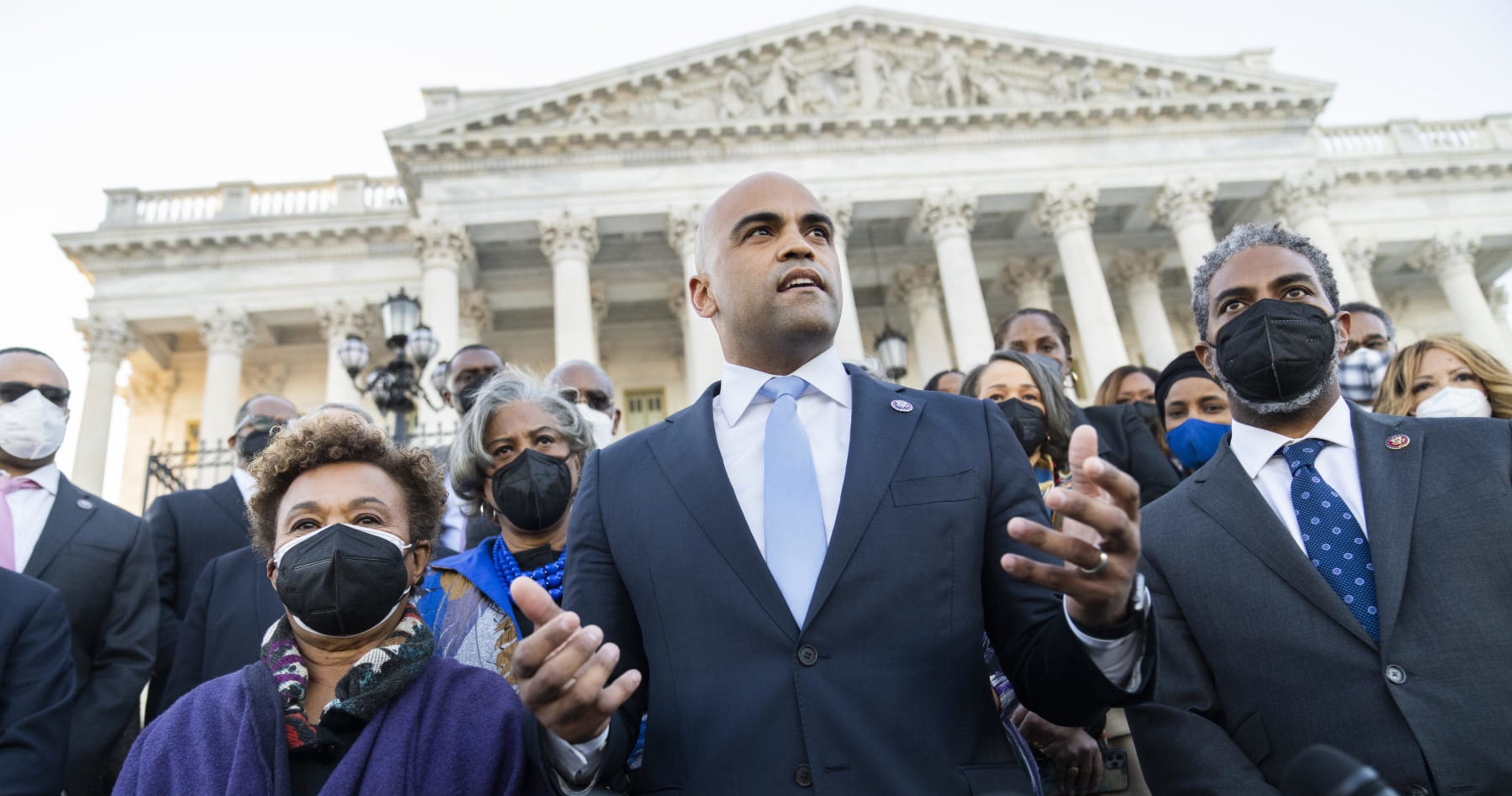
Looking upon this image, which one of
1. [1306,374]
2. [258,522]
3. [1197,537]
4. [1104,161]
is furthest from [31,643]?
[1104,161]

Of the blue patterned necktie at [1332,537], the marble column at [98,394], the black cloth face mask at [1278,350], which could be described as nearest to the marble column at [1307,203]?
the black cloth face mask at [1278,350]

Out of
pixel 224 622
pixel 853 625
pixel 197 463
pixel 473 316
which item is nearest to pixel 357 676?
pixel 853 625

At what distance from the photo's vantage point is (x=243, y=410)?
23.0 ft

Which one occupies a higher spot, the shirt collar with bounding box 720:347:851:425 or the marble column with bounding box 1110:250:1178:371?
the marble column with bounding box 1110:250:1178:371

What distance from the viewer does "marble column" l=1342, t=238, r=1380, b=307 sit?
1083 inches

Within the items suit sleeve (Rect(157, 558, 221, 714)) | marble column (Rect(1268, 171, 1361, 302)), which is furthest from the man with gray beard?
marble column (Rect(1268, 171, 1361, 302))

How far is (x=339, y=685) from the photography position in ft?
9.59

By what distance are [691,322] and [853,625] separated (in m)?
22.8

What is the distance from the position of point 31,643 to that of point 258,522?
130 cm

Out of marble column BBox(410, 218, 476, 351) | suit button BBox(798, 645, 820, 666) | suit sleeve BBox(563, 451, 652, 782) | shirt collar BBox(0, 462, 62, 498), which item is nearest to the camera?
suit button BBox(798, 645, 820, 666)

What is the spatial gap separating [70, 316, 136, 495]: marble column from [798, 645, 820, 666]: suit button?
27.0 meters

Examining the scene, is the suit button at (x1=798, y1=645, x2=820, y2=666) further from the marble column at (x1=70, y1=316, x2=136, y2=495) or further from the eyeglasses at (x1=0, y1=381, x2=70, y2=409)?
the marble column at (x1=70, y1=316, x2=136, y2=495)

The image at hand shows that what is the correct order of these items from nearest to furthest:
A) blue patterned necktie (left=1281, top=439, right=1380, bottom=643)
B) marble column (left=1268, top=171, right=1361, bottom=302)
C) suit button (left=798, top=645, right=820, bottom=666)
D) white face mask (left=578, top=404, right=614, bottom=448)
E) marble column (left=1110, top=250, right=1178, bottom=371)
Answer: suit button (left=798, top=645, right=820, bottom=666) → blue patterned necktie (left=1281, top=439, right=1380, bottom=643) → white face mask (left=578, top=404, right=614, bottom=448) → marble column (left=1268, top=171, right=1361, bottom=302) → marble column (left=1110, top=250, right=1178, bottom=371)

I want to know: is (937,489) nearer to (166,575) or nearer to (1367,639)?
(1367,639)
